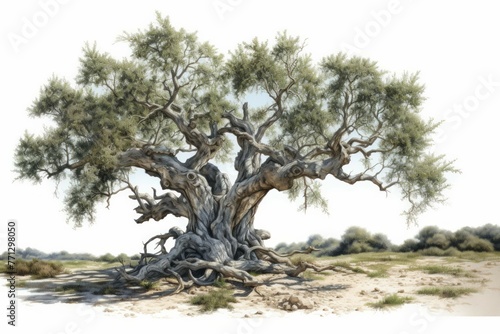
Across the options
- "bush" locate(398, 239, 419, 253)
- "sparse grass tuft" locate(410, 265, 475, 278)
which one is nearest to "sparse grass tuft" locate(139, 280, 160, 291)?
"sparse grass tuft" locate(410, 265, 475, 278)

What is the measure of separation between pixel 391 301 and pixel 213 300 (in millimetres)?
5277

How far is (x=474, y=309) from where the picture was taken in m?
14.9

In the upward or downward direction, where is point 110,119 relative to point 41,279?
upward

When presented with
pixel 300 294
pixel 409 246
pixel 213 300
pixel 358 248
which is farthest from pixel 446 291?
pixel 358 248

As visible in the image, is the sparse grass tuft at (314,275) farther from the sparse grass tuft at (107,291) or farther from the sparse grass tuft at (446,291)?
the sparse grass tuft at (107,291)

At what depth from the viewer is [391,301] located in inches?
600

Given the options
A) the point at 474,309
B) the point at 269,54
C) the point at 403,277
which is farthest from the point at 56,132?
the point at 474,309

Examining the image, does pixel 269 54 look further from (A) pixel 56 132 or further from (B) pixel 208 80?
(A) pixel 56 132

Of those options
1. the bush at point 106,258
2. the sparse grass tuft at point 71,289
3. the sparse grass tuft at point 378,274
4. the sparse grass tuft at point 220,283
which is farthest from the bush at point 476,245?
the bush at point 106,258

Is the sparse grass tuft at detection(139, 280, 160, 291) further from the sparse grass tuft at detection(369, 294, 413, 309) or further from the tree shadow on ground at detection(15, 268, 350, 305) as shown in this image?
the sparse grass tuft at detection(369, 294, 413, 309)

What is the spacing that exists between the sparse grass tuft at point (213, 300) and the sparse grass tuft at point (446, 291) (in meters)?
6.01

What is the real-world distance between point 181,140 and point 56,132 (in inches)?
241

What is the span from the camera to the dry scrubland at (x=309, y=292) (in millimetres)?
15039

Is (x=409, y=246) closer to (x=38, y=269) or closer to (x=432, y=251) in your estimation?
(x=432, y=251)
